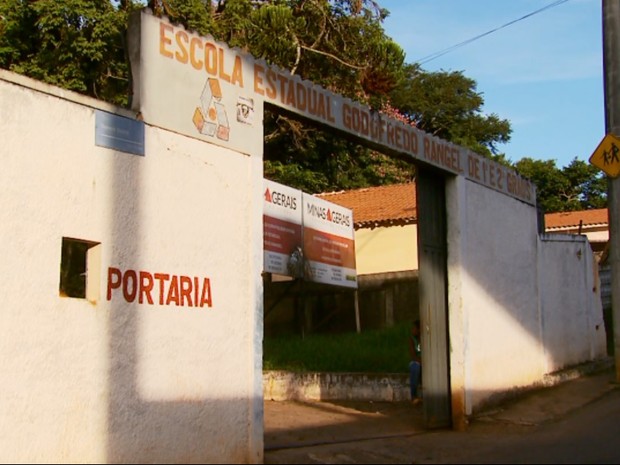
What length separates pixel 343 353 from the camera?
14.1 meters

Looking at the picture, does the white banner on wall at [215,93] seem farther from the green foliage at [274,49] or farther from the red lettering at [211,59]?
the green foliage at [274,49]

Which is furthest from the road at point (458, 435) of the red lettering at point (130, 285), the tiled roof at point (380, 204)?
the tiled roof at point (380, 204)

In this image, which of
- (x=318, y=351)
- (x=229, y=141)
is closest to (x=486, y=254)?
(x=318, y=351)

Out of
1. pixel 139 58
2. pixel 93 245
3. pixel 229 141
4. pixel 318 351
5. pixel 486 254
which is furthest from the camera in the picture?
pixel 318 351

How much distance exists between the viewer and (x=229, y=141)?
290 inches

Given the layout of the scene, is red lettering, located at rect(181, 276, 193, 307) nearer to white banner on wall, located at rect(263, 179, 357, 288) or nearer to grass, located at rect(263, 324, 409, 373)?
grass, located at rect(263, 324, 409, 373)

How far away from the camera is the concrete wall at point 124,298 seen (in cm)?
560

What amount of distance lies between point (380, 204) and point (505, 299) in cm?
1122

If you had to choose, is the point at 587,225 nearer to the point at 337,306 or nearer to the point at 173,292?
the point at 337,306

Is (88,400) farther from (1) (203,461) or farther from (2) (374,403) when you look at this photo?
(2) (374,403)

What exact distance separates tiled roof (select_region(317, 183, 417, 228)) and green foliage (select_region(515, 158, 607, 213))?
65.0 feet

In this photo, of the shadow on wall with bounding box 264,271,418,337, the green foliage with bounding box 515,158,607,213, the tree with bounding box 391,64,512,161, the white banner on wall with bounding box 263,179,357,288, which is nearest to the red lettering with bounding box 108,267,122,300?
the white banner on wall with bounding box 263,179,357,288

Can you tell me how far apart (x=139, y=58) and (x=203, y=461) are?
3.24 metres

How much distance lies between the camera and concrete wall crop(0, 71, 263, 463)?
5.60 m
